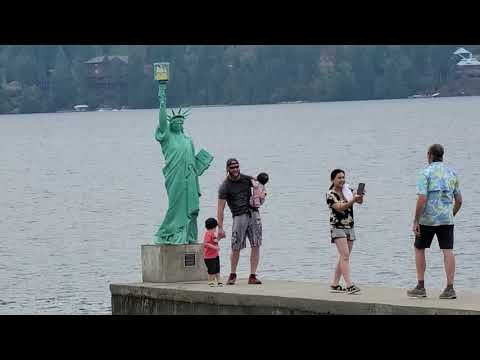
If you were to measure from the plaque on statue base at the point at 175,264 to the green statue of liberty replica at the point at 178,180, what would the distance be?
0.29 meters

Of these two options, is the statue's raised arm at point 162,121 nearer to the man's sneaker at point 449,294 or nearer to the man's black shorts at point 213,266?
the man's black shorts at point 213,266

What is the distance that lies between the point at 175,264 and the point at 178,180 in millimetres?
1137

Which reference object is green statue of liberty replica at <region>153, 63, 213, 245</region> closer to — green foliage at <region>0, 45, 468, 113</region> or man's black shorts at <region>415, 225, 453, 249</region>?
man's black shorts at <region>415, 225, 453, 249</region>

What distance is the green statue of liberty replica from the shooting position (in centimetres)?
2014

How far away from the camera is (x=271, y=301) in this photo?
17000mm

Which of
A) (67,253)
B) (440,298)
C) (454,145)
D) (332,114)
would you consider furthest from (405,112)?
(440,298)

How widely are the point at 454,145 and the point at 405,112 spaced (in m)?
80.9

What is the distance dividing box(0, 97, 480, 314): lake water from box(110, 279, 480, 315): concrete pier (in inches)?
291

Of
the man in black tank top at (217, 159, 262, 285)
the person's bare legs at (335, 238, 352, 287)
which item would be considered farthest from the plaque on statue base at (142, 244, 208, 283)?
the person's bare legs at (335, 238, 352, 287)

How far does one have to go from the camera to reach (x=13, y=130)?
608 feet

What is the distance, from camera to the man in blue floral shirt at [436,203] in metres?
15.6

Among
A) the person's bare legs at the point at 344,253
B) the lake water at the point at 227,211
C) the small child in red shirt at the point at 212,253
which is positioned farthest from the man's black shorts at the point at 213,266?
the lake water at the point at 227,211

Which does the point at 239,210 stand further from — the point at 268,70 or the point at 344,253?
the point at 268,70
